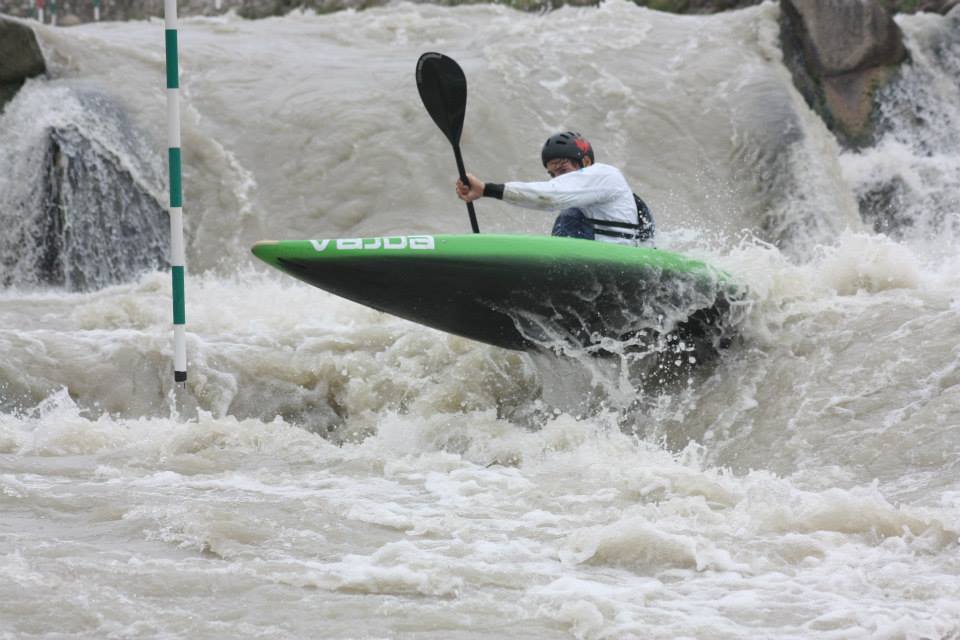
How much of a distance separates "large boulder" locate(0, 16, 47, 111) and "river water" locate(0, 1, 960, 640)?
13 centimetres

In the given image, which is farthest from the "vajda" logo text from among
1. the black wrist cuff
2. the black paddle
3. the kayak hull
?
the black paddle

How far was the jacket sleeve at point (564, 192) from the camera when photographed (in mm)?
5148

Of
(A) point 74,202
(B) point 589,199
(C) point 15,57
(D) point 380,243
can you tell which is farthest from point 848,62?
(D) point 380,243

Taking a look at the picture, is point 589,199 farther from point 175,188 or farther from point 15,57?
point 15,57

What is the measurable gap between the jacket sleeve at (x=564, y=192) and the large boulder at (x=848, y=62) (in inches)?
202

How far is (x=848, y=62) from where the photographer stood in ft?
33.0

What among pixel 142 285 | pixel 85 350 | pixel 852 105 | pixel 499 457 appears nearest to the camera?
pixel 499 457

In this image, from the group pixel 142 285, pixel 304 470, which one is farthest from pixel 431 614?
pixel 142 285

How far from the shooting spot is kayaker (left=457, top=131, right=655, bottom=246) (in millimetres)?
5336

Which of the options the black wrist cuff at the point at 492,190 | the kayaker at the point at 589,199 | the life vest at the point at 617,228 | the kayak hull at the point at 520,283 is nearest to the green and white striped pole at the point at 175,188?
the kayak hull at the point at 520,283

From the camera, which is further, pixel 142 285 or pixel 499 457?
pixel 142 285

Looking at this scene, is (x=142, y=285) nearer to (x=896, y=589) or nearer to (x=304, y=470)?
(x=304, y=470)

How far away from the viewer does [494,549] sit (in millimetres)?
3627

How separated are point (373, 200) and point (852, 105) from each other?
3.57 m
